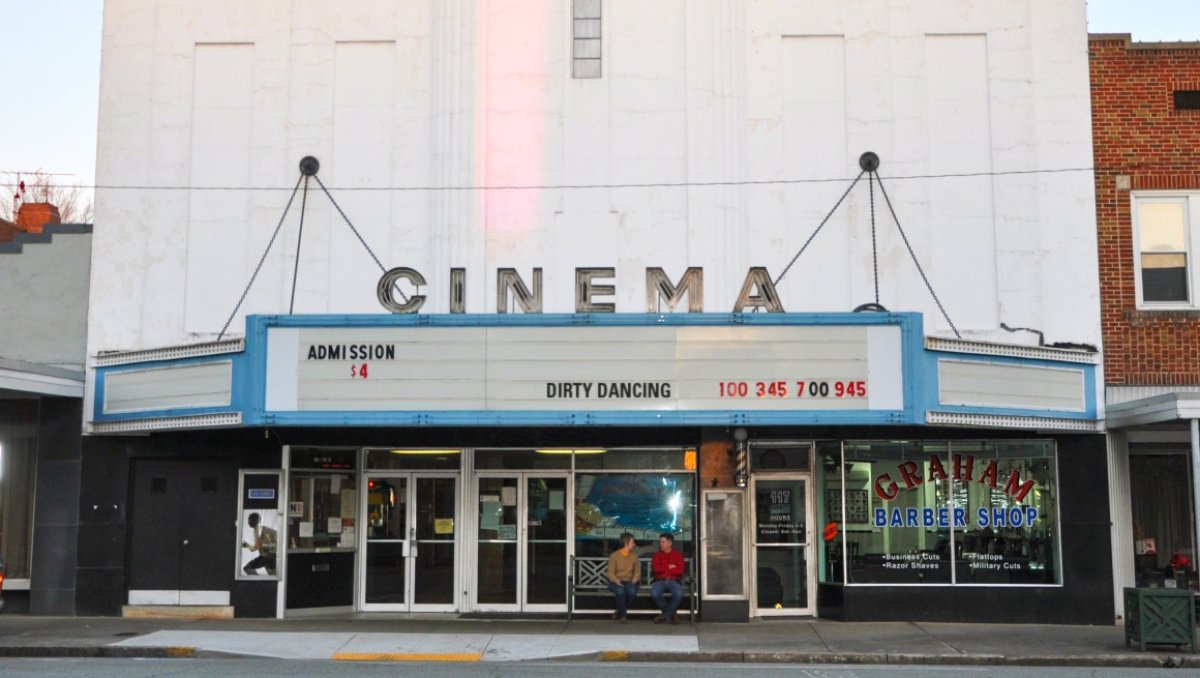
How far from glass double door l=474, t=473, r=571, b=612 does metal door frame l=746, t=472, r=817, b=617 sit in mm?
2832

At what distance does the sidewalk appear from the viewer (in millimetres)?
15367

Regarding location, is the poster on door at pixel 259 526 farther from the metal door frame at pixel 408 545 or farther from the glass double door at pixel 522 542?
the glass double door at pixel 522 542

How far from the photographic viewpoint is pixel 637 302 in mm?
19297

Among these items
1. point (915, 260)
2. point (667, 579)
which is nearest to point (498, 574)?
point (667, 579)

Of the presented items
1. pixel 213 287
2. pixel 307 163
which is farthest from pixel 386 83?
pixel 213 287

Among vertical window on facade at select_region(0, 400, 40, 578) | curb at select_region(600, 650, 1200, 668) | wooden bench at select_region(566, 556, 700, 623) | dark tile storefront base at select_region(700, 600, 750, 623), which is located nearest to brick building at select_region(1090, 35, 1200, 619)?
curb at select_region(600, 650, 1200, 668)

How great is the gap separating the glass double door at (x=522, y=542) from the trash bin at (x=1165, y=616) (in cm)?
818

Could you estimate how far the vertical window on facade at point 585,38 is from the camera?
19812mm

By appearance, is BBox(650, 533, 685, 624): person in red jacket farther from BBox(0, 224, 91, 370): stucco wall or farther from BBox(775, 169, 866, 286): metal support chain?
BBox(0, 224, 91, 370): stucco wall

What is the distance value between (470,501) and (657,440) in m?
3.06

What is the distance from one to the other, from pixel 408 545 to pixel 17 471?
20.7ft

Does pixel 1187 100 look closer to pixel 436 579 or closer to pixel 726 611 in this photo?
pixel 726 611

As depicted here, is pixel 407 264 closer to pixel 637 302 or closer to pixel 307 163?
pixel 307 163

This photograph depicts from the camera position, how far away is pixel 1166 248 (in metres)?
19.3
